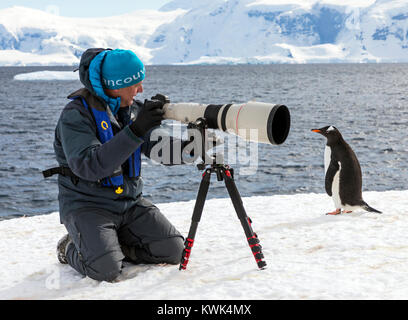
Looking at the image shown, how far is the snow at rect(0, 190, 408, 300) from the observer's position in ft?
10.0

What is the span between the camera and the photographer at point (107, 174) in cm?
313

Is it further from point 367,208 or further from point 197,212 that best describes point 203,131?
point 367,208

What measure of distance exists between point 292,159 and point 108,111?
12435 millimetres

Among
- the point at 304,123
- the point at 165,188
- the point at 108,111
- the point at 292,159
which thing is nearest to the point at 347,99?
the point at 304,123

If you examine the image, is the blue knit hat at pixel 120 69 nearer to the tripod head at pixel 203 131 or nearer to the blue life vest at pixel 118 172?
the blue life vest at pixel 118 172

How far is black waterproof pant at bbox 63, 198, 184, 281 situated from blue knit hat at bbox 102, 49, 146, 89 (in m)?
0.90

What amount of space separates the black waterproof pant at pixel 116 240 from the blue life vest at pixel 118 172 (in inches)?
8.7

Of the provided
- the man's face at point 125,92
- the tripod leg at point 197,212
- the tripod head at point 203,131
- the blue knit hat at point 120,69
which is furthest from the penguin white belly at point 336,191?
the blue knit hat at point 120,69

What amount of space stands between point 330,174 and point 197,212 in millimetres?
2596

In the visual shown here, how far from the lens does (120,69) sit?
331 centimetres

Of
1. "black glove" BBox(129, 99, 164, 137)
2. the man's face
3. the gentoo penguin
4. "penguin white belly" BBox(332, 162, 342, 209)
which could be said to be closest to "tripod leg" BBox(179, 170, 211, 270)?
"black glove" BBox(129, 99, 164, 137)
